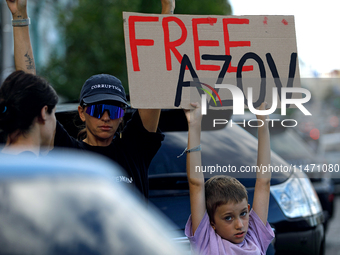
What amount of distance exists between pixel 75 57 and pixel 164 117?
9.15m

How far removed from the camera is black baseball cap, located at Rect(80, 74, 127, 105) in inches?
95.4

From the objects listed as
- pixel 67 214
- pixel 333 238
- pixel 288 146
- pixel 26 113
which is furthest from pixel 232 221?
pixel 333 238

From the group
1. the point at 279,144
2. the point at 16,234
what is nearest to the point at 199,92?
the point at 16,234

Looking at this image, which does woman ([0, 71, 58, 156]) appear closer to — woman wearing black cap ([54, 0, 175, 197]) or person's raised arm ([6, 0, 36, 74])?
woman wearing black cap ([54, 0, 175, 197])

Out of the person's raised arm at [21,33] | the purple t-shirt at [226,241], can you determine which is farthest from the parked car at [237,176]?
the person's raised arm at [21,33]

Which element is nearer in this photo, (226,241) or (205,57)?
(226,241)

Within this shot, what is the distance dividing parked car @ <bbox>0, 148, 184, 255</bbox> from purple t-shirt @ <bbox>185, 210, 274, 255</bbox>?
3.63 feet

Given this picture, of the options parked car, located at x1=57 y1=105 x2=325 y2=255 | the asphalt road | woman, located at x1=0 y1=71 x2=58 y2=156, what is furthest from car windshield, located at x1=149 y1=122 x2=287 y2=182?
the asphalt road

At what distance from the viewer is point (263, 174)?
249 cm

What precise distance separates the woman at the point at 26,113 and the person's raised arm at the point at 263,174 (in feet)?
3.75

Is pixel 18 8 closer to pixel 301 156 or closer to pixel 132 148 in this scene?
pixel 132 148

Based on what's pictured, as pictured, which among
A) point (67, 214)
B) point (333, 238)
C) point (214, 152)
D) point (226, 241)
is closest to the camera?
point (67, 214)

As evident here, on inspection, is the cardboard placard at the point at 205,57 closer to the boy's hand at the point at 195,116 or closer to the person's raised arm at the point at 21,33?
the boy's hand at the point at 195,116

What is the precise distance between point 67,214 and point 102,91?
142cm
